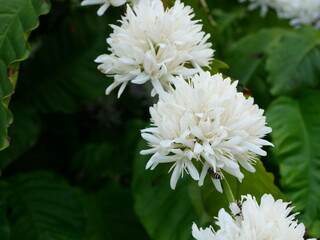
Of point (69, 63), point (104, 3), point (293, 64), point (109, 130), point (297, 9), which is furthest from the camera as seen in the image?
point (109, 130)

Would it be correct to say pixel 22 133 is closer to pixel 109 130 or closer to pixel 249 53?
pixel 109 130

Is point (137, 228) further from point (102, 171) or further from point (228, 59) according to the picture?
point (228, 59)

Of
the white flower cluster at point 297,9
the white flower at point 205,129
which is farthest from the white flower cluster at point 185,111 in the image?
the white flower cluster at point 297,9

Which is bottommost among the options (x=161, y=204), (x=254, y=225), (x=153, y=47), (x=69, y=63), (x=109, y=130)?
(x=109, y=130)

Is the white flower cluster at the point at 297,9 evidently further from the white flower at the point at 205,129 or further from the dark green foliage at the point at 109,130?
the white flower at the point at 205,129

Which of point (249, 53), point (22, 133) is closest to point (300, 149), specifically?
point (249, 53)

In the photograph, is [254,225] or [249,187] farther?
[249,187]

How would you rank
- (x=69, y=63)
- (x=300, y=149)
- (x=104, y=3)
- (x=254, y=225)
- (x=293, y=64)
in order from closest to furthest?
(x=254, y=225), (x=104, y=3), (x=300, y=149), (x=293, y=64), (x=69, y=63)
